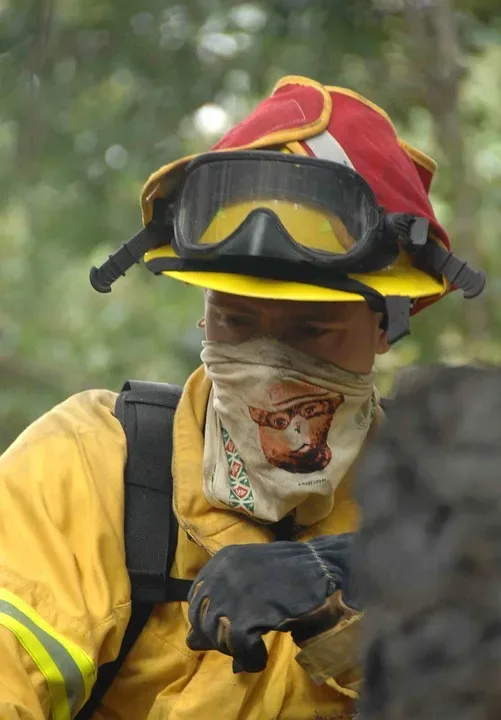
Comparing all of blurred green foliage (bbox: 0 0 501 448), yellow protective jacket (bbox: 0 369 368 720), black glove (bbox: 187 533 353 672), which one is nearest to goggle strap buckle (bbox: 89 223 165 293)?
yellow protective jacket (bbox: 0 369 368 720)

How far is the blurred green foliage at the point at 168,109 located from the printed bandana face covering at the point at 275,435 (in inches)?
82.9

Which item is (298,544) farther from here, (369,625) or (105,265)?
(369,625)

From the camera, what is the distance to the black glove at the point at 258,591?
1.63 metres

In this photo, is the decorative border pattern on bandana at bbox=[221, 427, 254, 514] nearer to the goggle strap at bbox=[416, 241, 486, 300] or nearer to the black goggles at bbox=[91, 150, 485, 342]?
the black goggles at bbox=[91, 150, 485, 342]

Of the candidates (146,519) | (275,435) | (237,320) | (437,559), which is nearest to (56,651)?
(146,519)

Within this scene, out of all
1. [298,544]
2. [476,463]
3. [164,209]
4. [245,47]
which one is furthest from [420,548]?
[245,47]

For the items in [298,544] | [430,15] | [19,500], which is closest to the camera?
[298,544]

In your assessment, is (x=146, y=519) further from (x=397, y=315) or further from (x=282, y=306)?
(x=397, y=315)

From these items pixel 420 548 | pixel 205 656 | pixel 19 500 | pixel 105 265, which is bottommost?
pixel 205 656

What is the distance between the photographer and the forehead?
217 centimetres

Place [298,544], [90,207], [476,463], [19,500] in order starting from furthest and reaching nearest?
[90,207] < [19,500] < [298,544] < [476,463]

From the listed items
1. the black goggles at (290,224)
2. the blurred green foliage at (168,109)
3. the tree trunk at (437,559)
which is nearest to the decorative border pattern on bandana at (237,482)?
the black goggles at (290,224)

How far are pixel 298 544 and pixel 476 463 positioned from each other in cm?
123

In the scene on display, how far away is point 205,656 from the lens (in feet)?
6.89
